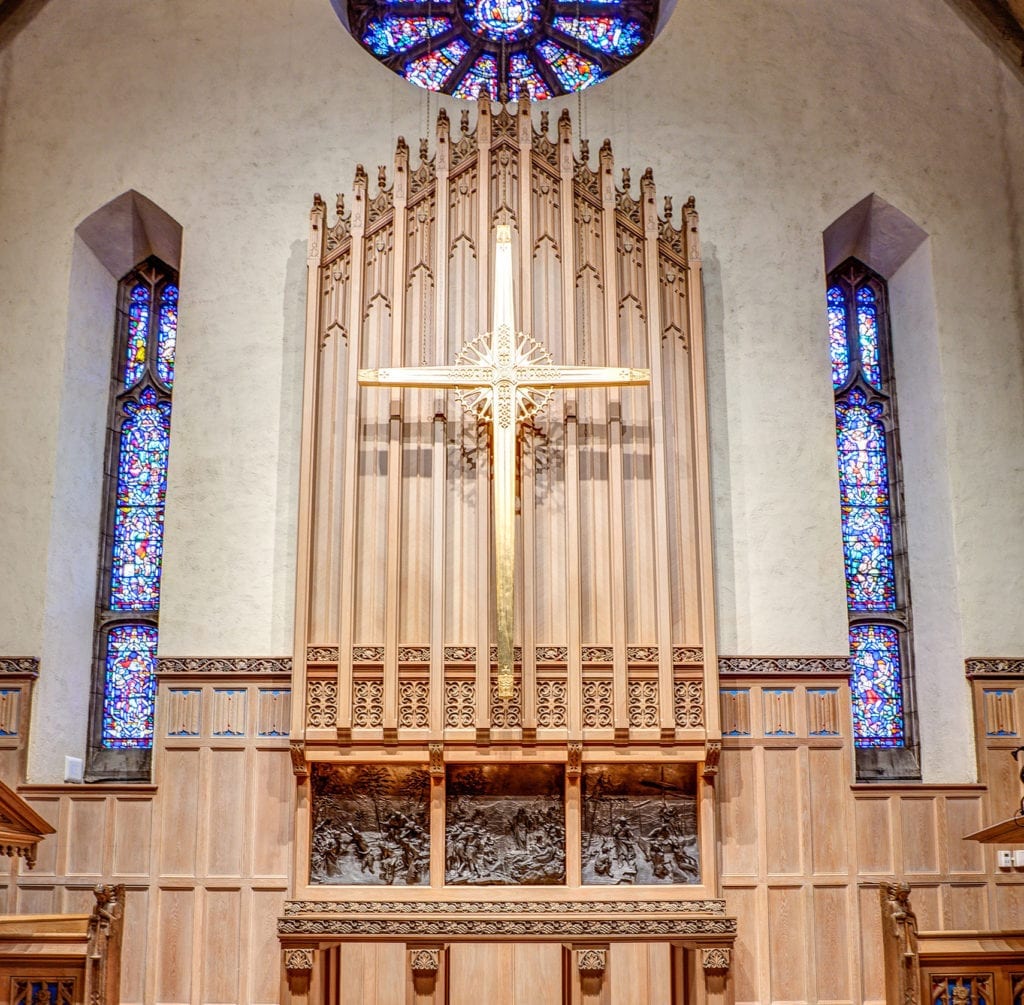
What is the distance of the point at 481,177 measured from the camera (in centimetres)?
1021

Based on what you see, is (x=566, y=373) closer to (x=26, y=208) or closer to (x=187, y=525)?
(x=187, y=525)

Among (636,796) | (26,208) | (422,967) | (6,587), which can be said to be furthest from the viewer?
(26,208)

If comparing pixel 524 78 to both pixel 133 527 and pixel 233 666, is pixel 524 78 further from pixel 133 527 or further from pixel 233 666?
pixel 233 666

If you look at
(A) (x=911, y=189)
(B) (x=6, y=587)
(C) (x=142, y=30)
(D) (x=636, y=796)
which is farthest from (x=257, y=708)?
(A) (x=911, y=189)

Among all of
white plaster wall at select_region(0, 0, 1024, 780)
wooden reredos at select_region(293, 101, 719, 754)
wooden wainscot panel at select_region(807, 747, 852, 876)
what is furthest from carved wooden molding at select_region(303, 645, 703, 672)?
wooden wainscot panel at select_region(807, 747, 852, 876)

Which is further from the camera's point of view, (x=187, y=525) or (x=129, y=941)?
(x=187, y=525)

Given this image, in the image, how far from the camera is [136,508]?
10828mm

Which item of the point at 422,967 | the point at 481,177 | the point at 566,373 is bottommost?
the point at 422,967

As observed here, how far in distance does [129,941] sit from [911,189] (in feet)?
26.1

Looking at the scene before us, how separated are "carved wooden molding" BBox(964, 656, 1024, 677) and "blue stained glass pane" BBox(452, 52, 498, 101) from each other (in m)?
5.81

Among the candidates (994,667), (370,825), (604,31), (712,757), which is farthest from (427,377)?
(994,667)

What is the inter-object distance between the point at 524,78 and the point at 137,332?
381 centimetres

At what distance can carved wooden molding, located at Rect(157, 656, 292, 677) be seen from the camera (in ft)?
32.1

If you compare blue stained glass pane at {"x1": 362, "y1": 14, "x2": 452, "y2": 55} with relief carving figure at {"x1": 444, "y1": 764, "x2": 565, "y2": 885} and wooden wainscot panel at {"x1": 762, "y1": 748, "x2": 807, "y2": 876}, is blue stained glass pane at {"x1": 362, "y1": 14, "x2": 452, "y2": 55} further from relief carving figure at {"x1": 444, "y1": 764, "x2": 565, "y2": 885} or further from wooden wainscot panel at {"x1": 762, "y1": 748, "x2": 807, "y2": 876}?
wooden wainscot panel at {"x1": 762, "y1": 748, "x2": 807, "y2": 876}
